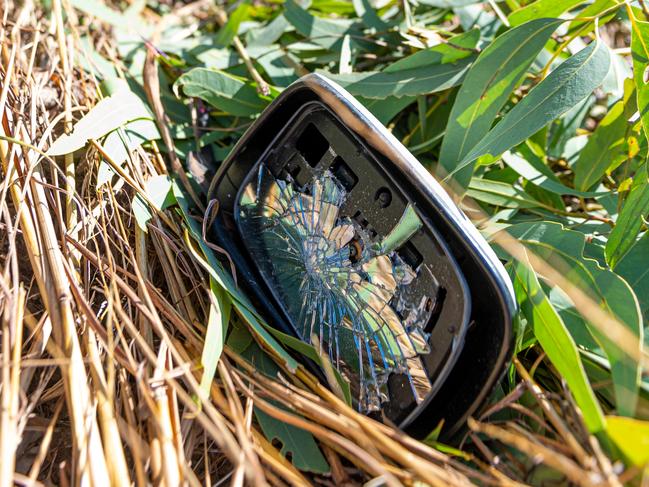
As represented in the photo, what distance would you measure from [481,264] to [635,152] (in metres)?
0.50

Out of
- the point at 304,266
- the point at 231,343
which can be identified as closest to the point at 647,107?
the point at 304,266

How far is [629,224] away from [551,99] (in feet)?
0.67

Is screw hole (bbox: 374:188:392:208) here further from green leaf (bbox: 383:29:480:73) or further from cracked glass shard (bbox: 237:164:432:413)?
green leaf (bbox: 383:29:480:73)

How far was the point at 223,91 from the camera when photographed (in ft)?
3.67

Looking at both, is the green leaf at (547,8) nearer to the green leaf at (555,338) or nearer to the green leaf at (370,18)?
the green leaf at (370,18)

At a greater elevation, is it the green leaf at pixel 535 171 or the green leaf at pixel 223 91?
the green leaf at pixel 223 91

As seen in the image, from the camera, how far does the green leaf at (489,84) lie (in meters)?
0.95

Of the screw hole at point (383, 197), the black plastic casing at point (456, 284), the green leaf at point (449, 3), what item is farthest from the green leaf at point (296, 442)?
the green leaf at point (449, 3)

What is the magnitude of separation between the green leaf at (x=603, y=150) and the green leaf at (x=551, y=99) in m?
0.16

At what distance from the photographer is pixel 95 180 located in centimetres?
100

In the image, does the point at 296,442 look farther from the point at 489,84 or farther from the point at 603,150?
the point at 603,150

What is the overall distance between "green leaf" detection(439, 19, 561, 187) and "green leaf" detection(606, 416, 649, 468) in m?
0.48

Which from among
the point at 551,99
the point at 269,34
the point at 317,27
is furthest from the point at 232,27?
the point at 551,99

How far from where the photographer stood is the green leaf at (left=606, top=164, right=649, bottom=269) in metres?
0.85
